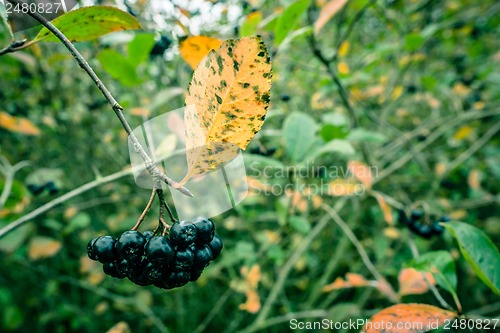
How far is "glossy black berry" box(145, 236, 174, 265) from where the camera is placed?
51 cm

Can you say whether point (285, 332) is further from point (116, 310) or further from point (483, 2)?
point (483, 2)

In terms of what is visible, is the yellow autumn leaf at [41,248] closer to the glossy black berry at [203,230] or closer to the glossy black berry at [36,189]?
the glossy black berry at [36,189]

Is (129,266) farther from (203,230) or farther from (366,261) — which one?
(366,261)

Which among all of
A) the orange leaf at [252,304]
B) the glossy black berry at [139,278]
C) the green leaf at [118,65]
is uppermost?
the green leaf at [118,65]

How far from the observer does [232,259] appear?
1816 mm

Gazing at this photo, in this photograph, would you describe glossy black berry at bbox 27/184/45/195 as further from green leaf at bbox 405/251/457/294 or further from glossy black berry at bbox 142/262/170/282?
green leaf at bbox 405/251/457/294

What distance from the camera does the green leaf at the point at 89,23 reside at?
2.04 feet

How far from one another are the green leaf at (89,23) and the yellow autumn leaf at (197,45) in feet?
0.56

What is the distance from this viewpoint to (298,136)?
3.80 ft

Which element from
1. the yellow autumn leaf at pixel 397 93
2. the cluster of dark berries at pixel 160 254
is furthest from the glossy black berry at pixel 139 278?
the yellow autumn leaf at pixel 397 93

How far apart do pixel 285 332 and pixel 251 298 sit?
2.38ft

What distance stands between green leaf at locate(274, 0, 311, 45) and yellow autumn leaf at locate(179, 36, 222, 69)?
0.23 metres

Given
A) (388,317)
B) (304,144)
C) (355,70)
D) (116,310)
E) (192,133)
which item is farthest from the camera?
(116,310)

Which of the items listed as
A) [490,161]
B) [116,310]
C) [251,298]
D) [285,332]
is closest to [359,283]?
[251,298]
